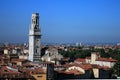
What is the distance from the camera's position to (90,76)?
1871 inches

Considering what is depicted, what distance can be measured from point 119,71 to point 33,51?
12229 millimetres

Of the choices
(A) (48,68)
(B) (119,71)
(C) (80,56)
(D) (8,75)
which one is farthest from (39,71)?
(C) (80,56)

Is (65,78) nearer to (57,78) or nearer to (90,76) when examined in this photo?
(57,78)

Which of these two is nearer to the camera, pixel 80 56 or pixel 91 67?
pixel 91 67

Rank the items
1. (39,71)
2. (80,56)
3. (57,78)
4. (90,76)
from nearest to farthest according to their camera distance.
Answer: (39,71)
(57,78)
(90,76)
(80,56)

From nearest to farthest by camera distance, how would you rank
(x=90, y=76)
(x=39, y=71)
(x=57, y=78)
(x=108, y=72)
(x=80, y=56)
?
(x=39, y=71) → (x=57, y=78) → (x=90, y=76) → (x=108, y=72) → (x=80, y=56)

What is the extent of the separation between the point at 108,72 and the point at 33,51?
1078 cm

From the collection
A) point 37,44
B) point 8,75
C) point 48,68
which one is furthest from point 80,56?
point 8,75

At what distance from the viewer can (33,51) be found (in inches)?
2060

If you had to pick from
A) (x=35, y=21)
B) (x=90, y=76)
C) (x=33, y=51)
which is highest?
(x=35, y=21)

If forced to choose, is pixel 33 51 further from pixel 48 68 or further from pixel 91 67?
pixel 48 68

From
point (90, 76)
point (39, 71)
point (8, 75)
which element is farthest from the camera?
point (90, 76)

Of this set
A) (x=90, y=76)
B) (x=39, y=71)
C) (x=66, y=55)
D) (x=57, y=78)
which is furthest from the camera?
(x=66, y=55)

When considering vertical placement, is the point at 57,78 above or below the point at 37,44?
below
